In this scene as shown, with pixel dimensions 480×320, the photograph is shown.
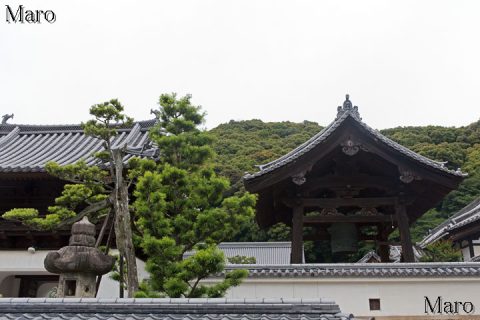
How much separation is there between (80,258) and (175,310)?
2702mm

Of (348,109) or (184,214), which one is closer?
(184,214)

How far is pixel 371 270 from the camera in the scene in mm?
10445

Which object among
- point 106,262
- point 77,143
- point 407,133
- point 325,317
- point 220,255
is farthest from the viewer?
point 407,133

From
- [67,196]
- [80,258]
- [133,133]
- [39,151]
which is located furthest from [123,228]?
[39,151]

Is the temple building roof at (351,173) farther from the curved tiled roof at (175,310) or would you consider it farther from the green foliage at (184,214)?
the curved tiled roof at (175,310)

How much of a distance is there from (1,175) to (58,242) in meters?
2.30

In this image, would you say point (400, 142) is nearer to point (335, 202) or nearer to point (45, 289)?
point (335, 202)

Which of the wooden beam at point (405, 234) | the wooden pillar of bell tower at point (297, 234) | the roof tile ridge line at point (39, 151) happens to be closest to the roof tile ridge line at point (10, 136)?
the roof tile ridge line at point (39, 151)

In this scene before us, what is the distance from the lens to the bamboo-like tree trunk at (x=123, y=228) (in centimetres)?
838

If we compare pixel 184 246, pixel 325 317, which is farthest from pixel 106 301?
pixel 184 246

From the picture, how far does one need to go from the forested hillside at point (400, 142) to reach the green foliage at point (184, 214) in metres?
33.8

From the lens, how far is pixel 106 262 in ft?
23.7

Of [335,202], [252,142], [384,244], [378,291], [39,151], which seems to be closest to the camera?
[378,291]

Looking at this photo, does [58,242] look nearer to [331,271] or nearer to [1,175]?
[1,175]
